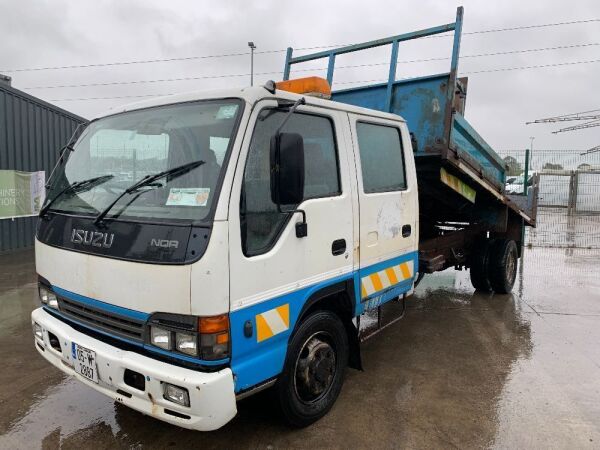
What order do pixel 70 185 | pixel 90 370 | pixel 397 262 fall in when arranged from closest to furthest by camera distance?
pixel 90 370, pixel 70 185, pixel 397 262

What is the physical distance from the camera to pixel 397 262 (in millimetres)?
3637

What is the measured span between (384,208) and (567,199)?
52.1ft

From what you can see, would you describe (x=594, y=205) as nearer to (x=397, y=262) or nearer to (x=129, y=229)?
(x=397, y=262)

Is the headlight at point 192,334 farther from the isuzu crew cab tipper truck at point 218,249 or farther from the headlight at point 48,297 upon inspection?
the headlight at point 48,297

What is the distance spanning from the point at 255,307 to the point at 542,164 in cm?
1415

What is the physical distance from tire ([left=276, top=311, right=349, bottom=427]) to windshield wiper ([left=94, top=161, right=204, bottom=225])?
1.17m

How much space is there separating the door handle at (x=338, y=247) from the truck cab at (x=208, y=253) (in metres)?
0.01

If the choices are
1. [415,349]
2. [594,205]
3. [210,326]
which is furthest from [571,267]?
[594,205]

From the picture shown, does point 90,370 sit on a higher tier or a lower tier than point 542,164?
lower

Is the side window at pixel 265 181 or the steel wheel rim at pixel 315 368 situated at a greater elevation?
the side window at pixel 265 181

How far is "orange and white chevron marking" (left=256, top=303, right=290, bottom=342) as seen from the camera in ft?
7.68

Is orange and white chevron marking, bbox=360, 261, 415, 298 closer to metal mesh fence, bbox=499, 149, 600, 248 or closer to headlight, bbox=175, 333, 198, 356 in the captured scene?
headlight, bbox=175, 333, 198, 356

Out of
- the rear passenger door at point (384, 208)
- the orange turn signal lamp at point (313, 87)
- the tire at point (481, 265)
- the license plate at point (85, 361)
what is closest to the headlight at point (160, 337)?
the license plate at point (85, 361)

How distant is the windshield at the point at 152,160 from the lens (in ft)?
7.36
